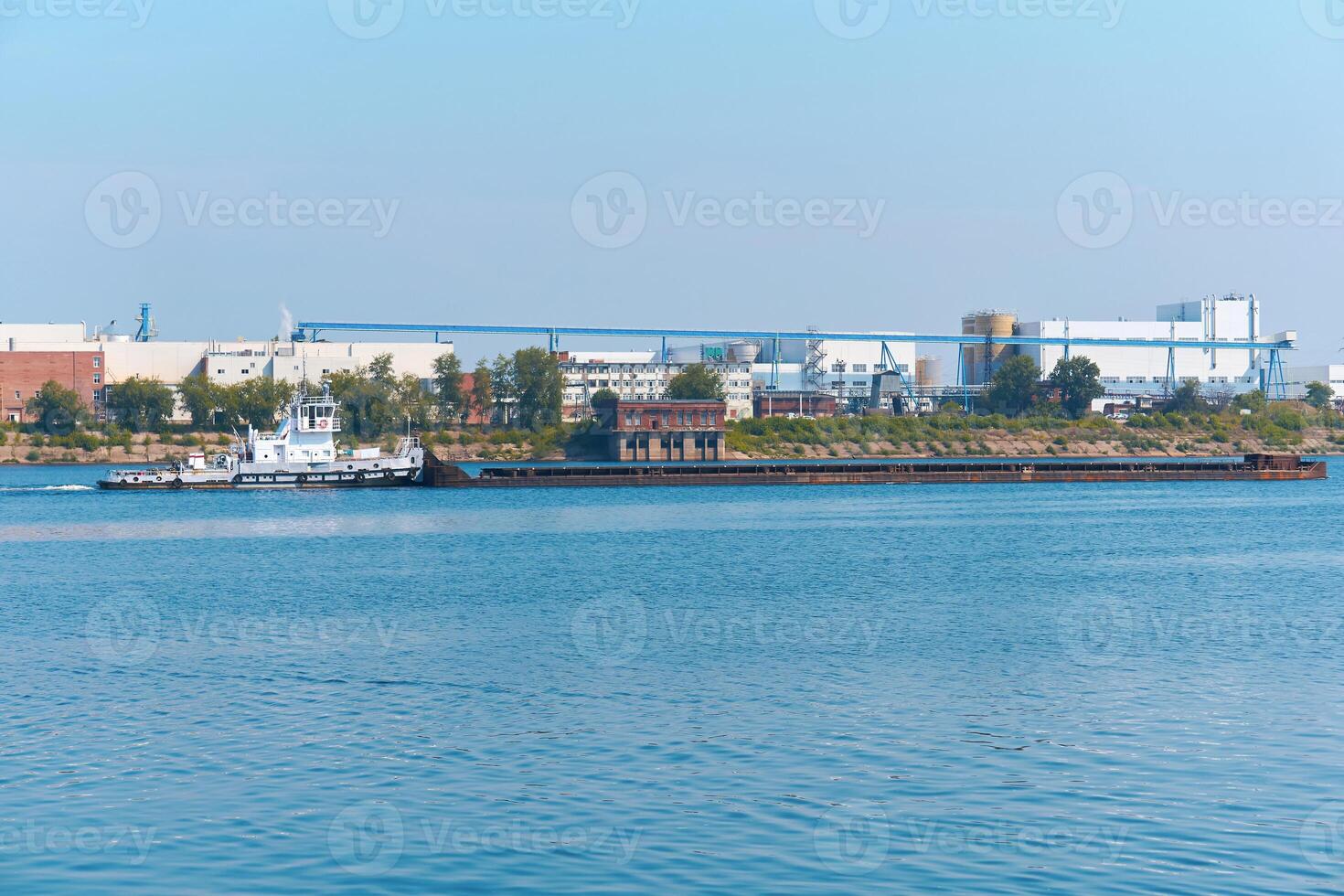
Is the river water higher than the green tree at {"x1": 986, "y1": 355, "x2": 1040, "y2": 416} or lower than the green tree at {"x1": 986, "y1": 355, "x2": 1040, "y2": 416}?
lower

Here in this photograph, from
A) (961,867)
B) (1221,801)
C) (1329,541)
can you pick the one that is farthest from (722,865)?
(1329,541)

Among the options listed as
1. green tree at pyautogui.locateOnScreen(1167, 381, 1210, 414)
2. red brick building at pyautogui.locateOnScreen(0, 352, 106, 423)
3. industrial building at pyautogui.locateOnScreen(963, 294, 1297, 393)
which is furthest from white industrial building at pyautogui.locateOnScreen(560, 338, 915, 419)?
red brick building at pyautogui.locateOnScreen(0, 352, 106, 423)

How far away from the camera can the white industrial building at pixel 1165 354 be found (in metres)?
192

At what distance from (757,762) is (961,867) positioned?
4.28 meters

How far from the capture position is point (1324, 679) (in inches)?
939

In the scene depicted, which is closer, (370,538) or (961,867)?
(961,867)

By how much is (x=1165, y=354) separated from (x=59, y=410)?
450ft

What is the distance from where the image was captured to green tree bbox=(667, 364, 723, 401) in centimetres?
15238

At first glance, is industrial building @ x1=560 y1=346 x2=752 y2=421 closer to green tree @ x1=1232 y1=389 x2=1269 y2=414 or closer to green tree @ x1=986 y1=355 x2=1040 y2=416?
green tree @ x1=986 y1=355 x2=1040 y2=416

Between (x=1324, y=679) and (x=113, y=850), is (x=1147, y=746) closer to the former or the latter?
(x=1324, y=679)

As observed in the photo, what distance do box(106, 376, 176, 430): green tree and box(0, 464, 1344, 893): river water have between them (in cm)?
9218

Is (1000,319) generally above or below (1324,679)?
above

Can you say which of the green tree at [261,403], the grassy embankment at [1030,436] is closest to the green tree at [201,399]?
the green tree at [261,403]

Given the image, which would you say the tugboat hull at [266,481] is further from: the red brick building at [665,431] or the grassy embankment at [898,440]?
the red brick building at [665,431]
